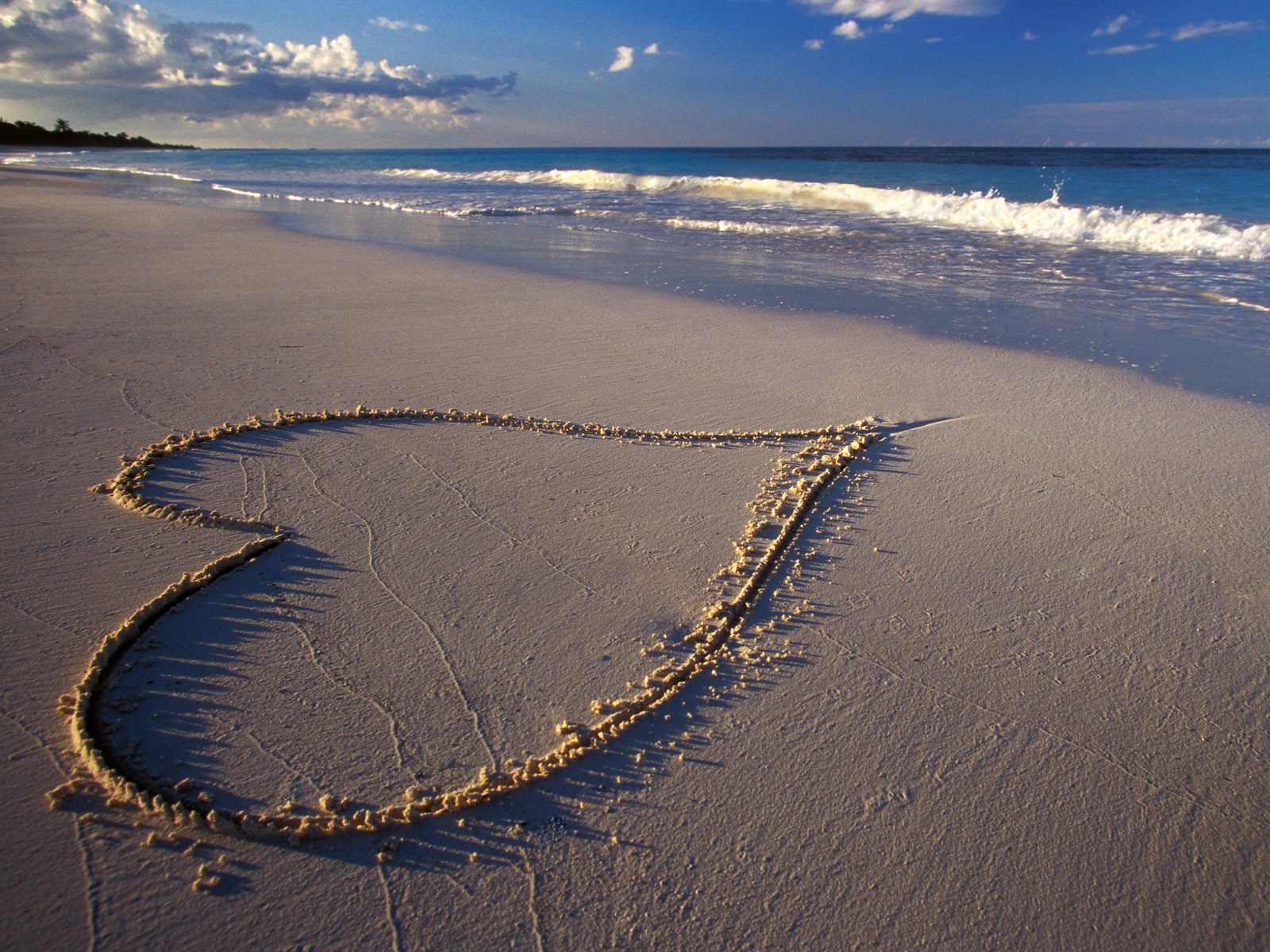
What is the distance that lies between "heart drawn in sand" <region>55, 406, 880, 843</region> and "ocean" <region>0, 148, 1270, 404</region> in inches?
113

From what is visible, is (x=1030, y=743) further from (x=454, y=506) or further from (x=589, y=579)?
(x=454, y=506)

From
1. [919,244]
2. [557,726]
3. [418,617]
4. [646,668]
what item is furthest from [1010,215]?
[557,726]

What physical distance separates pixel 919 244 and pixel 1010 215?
4.66m

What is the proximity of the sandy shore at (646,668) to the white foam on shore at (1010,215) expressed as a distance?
29.6 feet

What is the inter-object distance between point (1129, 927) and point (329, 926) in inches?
62.0

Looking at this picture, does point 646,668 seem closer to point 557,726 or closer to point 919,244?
point 557,726

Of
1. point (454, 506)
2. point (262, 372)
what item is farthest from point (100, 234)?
point (454, 506)

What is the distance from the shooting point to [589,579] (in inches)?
100.0

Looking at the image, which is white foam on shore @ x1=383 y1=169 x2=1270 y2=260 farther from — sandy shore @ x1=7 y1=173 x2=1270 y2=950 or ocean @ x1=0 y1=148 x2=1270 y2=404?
sandy shore @ x1=7 y1=173 x2=1270 y2=950

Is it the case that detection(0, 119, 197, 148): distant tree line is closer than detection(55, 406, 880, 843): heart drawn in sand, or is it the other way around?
detection(55, 406, 880, 843): heart drawn in sand

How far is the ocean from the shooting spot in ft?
19.6

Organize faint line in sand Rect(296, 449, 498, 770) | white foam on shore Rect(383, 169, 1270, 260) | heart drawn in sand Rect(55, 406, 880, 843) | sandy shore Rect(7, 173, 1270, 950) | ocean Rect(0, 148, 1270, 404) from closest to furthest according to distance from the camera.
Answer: sandy shore Rect(7, 173, 1270, 950) → heart drawn in sand Rect(55, 406, 880, 843) → faint line in sand Rect(296, 449, 498, 770) → ocean Rect(0, 148, 1270, 404) → white foam on shore Rect(383, 169, 1270, 260)

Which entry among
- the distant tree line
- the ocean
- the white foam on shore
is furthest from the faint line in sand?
the distant tree line

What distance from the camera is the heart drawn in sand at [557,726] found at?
1652 millimetres
